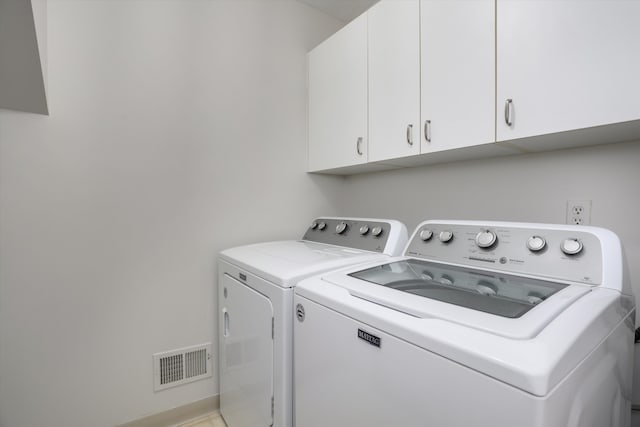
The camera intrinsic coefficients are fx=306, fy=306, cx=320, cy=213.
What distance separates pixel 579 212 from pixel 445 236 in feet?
1.88

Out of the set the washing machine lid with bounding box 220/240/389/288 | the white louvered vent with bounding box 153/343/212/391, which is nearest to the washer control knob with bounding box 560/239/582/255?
the washing machine lid with bounding box 220/240/389/288

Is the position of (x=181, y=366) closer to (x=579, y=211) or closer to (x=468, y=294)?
(x=468, y=294)

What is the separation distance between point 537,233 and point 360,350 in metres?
0.74

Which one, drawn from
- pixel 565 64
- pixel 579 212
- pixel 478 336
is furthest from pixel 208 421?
pixel 565 64

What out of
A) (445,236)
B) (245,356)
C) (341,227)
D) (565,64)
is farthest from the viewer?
(341,227)

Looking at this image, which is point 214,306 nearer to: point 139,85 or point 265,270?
point 265,270

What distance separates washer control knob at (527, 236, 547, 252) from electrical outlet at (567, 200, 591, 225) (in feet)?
1.39

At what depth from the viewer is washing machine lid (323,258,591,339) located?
663 millimetres

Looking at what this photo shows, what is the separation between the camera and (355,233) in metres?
1.67

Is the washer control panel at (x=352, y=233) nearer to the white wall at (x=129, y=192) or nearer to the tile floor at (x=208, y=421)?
the white wall at (x=129, y=192)

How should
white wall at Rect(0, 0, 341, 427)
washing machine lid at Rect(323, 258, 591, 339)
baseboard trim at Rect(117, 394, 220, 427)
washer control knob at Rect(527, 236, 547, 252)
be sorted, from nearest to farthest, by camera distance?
washing machine lid at Rect(323, 258, 591, 339) < washer control knob at Rect(527, 236, 547, 252) < white wall at Rect(0, 0, 341, 427) < baseboard trim at Rect(117, 394, 220, 427)

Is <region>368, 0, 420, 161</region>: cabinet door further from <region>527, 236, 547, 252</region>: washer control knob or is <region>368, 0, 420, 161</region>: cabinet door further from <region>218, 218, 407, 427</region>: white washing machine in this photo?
<region>527, 236, 547, 252</region>: washer control knob

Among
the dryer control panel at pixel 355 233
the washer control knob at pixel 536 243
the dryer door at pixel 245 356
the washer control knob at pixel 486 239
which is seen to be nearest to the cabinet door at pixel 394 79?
the dryer control panel at pixel 355 233

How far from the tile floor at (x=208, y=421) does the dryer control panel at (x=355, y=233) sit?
1153mm
